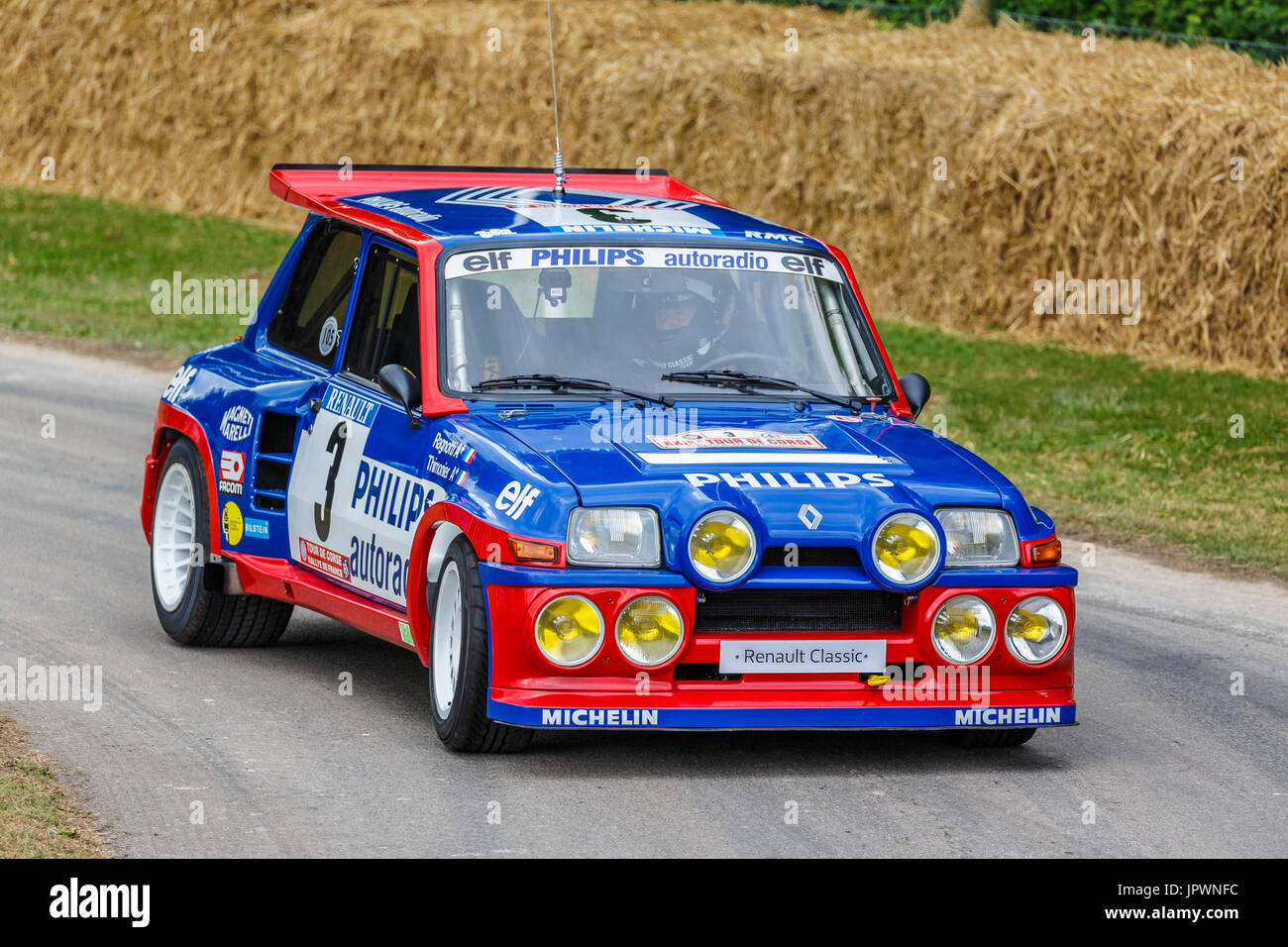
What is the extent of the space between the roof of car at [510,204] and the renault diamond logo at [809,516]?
1762 mm

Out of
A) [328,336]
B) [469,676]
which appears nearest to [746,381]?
[469,676]

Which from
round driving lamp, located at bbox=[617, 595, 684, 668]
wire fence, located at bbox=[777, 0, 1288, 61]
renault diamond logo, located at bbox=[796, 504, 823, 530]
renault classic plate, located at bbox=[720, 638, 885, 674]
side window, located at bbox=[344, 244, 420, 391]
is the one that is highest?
wire fence, located at bbox=[777, 0, 1288, 61]

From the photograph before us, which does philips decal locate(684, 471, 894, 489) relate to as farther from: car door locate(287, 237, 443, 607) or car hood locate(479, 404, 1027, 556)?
car door locate(287, 237, 443, 607)

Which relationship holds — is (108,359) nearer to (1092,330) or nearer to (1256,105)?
(1092,330)

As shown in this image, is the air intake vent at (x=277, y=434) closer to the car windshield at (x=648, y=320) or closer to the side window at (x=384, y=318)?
the side window at (x=384, y=318)

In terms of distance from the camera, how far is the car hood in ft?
23.6

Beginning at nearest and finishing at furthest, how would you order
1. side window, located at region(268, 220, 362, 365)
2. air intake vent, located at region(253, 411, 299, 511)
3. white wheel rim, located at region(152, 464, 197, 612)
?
air intake vent, located at region(253, 411, 299, 511)
side window, located at region(268, 220, 362, 365)
white wheel rim, located at region(152, 464, 197, 612)

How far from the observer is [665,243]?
8609 mm

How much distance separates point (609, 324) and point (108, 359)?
12.1 m

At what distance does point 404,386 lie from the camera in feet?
26.5

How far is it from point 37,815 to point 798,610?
2454 mm

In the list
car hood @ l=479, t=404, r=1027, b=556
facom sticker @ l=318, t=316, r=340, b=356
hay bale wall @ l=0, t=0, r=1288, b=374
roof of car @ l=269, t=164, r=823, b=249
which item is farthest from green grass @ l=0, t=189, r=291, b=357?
car hood @ l=479, t=404, r=1027, b=556

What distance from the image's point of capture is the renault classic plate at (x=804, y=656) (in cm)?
720

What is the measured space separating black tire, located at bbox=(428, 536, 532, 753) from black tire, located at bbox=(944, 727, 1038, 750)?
156 centimetres
